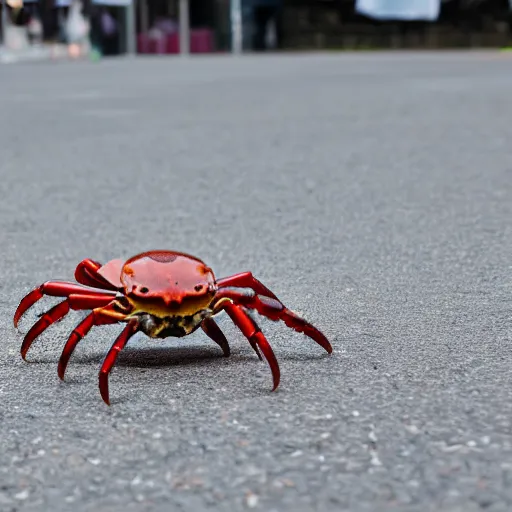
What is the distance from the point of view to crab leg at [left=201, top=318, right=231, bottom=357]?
2.50 metres

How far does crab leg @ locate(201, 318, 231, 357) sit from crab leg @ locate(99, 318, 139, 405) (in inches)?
9.2

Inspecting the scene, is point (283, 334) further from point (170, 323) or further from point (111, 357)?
point (111, 357)

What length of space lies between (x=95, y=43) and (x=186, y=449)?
32.7m

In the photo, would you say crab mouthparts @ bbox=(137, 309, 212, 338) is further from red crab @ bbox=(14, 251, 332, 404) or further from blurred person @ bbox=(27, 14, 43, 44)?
blurred person @ bbox=(27, 14, 43, 44)

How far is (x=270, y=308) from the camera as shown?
2402 millimetres

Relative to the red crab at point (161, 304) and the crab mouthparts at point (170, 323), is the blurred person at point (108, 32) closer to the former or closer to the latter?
the red crab at point (161, 304)

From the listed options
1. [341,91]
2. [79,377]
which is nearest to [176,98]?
[341,91]

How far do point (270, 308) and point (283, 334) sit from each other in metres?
0.46

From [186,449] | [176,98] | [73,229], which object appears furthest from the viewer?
[176,98]

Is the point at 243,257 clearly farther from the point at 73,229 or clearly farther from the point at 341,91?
the point at 341,91

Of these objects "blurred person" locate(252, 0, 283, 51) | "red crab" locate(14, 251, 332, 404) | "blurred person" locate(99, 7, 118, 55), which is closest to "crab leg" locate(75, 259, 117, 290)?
"red crab" locate(14, 251, 332, 404)

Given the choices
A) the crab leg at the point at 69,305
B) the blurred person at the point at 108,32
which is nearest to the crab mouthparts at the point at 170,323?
the crab leg at the point at 69,305

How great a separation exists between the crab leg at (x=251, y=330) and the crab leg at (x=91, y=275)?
0.32m

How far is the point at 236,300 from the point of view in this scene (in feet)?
7.66
